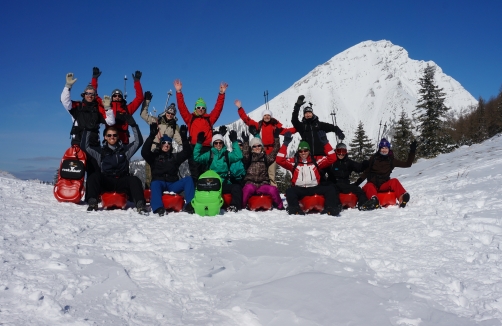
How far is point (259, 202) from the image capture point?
7824 mm

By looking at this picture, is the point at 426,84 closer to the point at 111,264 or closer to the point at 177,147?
the point at 177,147

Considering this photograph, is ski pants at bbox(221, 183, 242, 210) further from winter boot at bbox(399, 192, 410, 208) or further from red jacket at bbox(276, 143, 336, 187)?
winter boot at bbox(399, 192, 410, 208)

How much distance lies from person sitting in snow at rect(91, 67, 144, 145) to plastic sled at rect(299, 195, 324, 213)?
4451mm

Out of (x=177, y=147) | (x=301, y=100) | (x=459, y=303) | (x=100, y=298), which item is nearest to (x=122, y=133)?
(x=177, y=147)

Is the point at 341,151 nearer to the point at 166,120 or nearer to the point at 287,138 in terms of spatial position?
the point at 287,138

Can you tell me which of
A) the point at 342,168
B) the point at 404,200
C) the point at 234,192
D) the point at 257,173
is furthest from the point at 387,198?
the point at 234,192

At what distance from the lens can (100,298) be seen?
3045 millimetres

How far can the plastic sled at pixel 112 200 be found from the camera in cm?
708

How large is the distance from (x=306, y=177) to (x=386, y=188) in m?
1.82

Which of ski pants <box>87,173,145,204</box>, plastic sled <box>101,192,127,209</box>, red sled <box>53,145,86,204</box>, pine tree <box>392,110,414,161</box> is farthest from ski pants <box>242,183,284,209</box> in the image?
pine tree <box>392,110,414,161</box>

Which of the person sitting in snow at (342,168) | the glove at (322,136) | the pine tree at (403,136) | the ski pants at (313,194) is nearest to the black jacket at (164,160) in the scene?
the ski pants at (313,194)

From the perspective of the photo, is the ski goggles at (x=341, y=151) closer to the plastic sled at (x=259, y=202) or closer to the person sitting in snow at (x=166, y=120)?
the plastic sled at (x=259, y=202)

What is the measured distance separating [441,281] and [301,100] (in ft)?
19.5

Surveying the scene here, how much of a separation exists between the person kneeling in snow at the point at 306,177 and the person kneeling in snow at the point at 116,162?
3.17m
